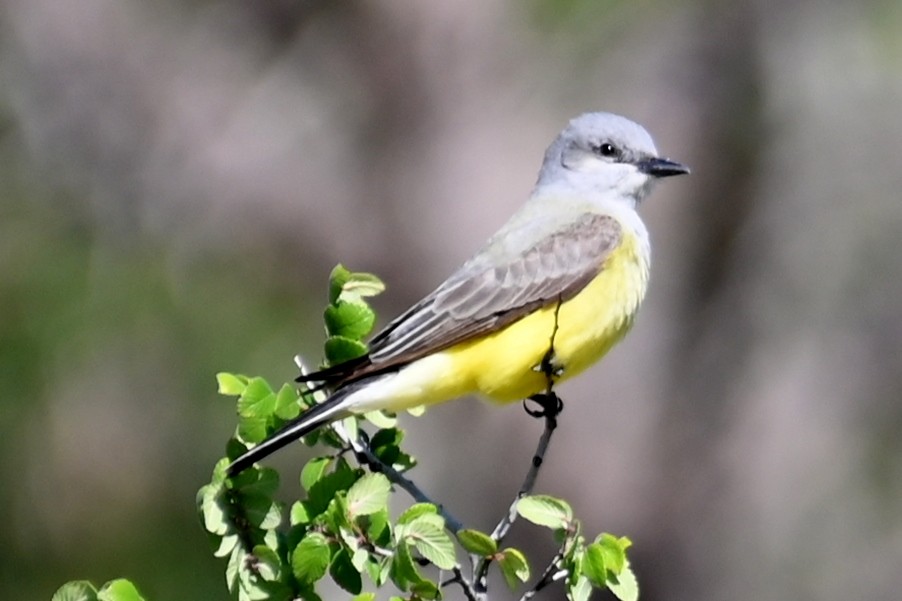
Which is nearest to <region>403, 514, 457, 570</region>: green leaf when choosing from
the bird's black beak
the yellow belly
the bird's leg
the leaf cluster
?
the leaf cluster

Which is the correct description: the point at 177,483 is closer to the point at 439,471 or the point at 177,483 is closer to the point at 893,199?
the point at 439,471

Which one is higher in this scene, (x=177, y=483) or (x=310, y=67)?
(x=310, y=67)

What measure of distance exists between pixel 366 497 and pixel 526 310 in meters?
1.10

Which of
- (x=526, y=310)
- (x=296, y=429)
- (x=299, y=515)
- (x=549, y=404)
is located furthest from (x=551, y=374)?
(x=299, y=515)

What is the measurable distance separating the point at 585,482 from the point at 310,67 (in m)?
2.21

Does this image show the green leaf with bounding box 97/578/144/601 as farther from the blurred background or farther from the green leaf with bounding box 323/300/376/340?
the blurred background

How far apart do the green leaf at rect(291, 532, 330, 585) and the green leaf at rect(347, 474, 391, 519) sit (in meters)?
0.06

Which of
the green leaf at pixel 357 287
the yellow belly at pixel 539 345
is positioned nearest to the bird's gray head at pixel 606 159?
the yellow belly at pixel 539 345

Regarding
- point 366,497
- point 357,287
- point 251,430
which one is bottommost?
point 366,497

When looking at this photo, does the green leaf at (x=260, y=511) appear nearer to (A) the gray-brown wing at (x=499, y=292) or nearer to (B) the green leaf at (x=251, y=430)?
(B) the green leaf at (x=251, y=430)

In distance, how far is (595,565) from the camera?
1.98 m

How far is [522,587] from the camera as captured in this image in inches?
225

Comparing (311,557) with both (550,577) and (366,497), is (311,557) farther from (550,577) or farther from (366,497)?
(550,577)

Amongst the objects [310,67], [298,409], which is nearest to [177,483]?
[310,67]
